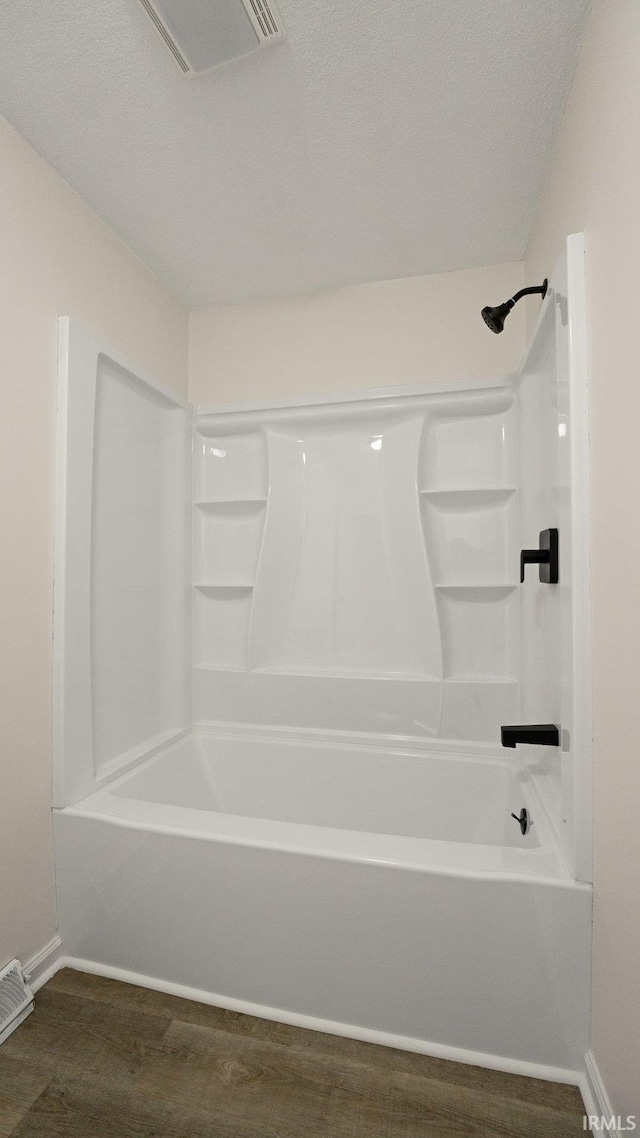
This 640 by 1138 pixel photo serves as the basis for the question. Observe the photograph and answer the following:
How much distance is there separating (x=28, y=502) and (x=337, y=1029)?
68.1 inches

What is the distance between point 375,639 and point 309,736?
52 cm

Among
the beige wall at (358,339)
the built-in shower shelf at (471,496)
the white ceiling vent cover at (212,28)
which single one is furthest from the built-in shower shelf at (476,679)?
the white ceiling vent cover at (212,28)

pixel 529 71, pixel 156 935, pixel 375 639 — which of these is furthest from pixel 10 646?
pixel 529 71

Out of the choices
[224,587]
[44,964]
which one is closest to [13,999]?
[44,964]

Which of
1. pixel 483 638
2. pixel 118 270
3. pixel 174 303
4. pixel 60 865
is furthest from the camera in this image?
pixel 174 303

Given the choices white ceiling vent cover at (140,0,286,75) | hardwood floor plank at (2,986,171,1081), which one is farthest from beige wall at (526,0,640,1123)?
hardwood floor plank at (2,986,171,1081)

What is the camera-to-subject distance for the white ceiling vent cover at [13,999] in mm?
1459

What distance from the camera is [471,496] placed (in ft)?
7.54

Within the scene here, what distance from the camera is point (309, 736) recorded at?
239 cm

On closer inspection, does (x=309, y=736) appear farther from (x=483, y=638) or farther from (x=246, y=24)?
(x=246, y=24)

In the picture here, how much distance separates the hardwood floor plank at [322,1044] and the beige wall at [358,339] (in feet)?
7.49

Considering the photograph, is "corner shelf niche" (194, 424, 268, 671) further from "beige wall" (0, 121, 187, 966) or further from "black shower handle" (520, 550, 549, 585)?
"black shower handle" (520, 550, 549, 585)

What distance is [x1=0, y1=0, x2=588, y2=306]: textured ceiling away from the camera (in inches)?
50.6

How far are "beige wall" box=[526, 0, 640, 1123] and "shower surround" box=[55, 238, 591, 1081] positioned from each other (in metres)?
0.08
